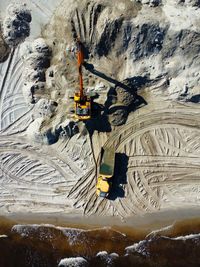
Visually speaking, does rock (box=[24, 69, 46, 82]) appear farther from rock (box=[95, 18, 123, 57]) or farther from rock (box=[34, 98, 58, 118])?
rock (box=[95, 18, 123, 57])

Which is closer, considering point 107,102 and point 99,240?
point 107,102

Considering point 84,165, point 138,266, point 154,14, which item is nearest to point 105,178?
point 84,165

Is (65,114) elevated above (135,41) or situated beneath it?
situated beneath

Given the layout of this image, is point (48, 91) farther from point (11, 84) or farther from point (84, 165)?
point (84, 165)

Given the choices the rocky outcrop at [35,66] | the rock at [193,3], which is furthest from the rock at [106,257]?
the rock at [193,3]

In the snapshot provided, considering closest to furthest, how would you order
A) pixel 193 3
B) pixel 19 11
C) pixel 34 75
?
pixel 193 3
pixel 19 11
pixel 34 75

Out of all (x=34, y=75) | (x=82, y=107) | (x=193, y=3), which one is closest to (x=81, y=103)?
(x=82, y=107)

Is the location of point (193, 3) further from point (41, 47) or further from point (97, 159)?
point (97, 159)
